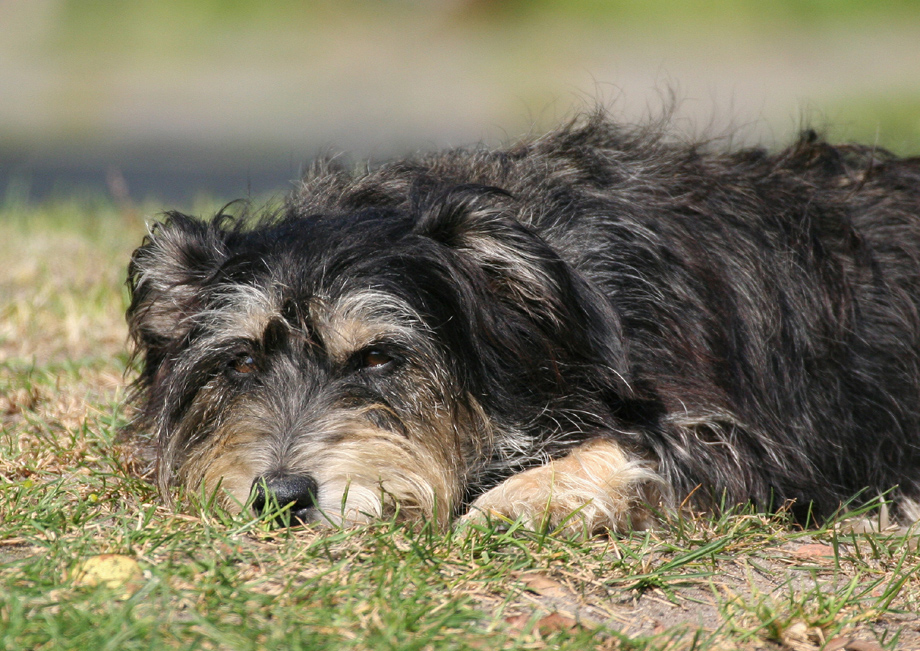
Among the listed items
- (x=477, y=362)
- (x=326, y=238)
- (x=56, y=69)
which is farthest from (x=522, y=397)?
(x=56, y=69)

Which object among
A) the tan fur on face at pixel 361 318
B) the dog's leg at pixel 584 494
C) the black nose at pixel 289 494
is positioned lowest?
the dog's leg at pixel 584 494

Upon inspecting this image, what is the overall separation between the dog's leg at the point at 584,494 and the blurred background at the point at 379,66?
15.3m

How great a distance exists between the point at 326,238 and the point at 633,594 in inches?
69.9

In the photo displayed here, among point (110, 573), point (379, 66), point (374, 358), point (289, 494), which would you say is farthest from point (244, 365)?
point (379, 66)

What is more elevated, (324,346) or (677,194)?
(677,194)

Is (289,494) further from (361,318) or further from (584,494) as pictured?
(584,494)

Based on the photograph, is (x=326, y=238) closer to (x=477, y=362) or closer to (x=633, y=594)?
(x=477, y=362)

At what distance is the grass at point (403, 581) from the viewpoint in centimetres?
304

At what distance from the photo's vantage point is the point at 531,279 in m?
4.27

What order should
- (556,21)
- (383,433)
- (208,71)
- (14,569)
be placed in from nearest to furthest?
(14,569) → (383,433) → (208,71) → (556,21)

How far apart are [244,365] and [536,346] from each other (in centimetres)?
114

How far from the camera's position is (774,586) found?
12.5ft

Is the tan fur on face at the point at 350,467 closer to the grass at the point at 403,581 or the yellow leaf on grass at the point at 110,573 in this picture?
the grass at the point at 403,581

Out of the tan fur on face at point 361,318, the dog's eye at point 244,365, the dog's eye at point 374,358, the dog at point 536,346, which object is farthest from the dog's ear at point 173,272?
the dog's eye at point 374,358
